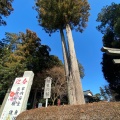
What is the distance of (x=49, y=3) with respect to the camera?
9836 mm

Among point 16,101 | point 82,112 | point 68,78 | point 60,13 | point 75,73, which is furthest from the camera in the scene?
point 60,13

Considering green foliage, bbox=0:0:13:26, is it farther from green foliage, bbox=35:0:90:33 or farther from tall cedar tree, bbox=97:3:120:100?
tall cedar tree, bbox=97:3:120:100

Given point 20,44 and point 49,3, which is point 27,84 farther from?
point 20,44

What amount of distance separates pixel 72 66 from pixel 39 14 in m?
5.29

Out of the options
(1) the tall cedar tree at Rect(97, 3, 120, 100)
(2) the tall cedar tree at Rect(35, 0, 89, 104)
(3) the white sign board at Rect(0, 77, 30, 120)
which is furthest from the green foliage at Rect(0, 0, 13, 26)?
(1) the tall cedar tree at Rect(97, 3, 120, 100)

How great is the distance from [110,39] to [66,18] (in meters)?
6.67

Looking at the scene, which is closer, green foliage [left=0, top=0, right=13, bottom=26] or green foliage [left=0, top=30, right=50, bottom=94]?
green foliage [left=0, top=0, right=13, bottom=26]

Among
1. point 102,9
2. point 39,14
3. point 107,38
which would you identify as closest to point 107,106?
point 39,14

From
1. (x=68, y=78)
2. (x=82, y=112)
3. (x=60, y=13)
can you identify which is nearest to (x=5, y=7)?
(x=60, y=13)

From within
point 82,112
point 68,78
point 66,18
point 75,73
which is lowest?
point 82,112

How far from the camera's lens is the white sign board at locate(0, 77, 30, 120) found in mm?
5094

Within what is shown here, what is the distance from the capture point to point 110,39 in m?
14.5

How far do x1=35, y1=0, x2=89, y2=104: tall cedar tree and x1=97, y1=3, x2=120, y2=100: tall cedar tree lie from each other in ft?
14.1

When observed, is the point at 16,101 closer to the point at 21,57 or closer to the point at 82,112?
the point at 82,112
